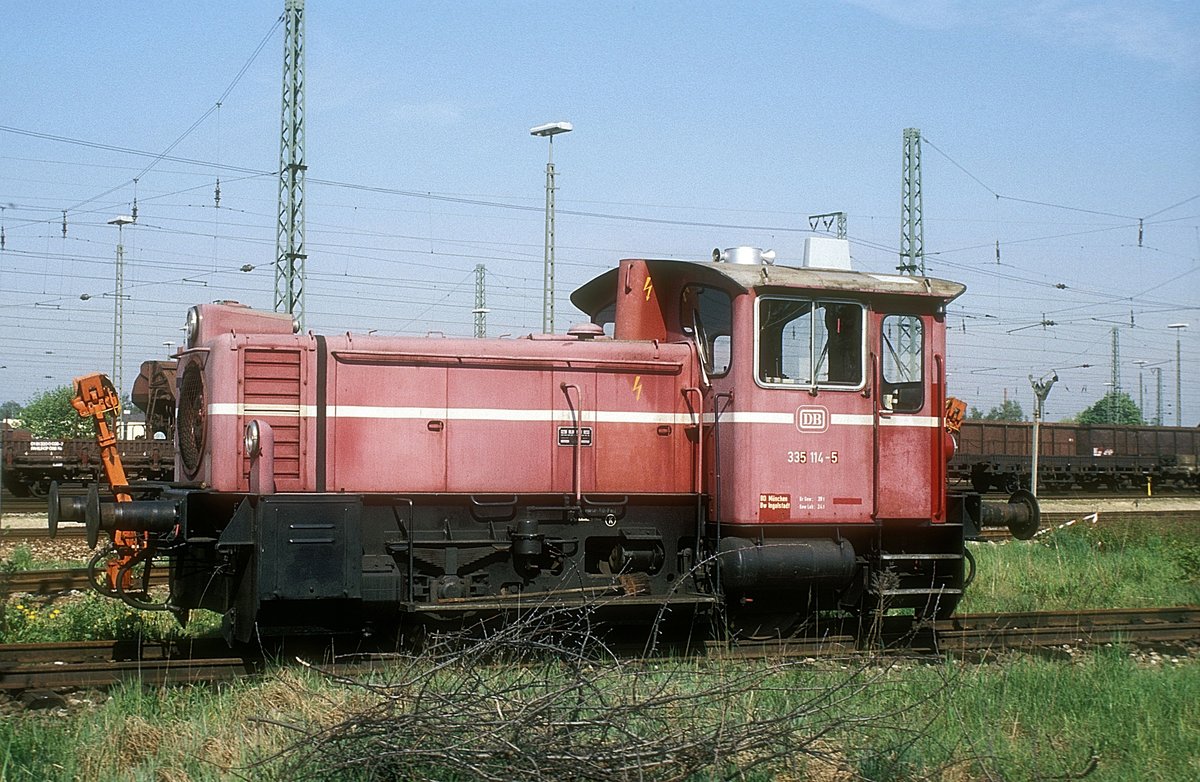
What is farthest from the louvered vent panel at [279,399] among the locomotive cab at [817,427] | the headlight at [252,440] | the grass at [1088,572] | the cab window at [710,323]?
the grass at [1088,572]

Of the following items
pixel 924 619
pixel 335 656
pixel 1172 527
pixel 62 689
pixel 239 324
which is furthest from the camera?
pixel 1172 527

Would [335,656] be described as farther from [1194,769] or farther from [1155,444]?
[1155,444]

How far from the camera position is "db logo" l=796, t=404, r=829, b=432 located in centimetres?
910

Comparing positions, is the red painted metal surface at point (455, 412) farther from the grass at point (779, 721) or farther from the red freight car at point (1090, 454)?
the red freight car at point (1090, 454)

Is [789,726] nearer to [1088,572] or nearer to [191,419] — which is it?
[191,419]

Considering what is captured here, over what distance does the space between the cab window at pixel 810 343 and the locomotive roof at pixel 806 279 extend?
0.16 m

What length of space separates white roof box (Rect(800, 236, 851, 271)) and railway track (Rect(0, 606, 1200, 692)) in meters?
3.31

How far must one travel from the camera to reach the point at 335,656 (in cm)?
831

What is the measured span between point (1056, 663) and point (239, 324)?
7155mm

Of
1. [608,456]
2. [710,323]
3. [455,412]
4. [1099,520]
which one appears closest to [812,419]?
[710,323]

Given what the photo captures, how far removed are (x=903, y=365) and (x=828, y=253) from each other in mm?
1269

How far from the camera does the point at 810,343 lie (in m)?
9.20

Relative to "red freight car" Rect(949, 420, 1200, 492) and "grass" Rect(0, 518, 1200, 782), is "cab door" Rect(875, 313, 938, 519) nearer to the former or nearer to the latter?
"grass" Rect(0, 518, 1200, 782)

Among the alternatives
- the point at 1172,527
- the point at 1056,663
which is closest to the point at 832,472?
the point at 1056,663
